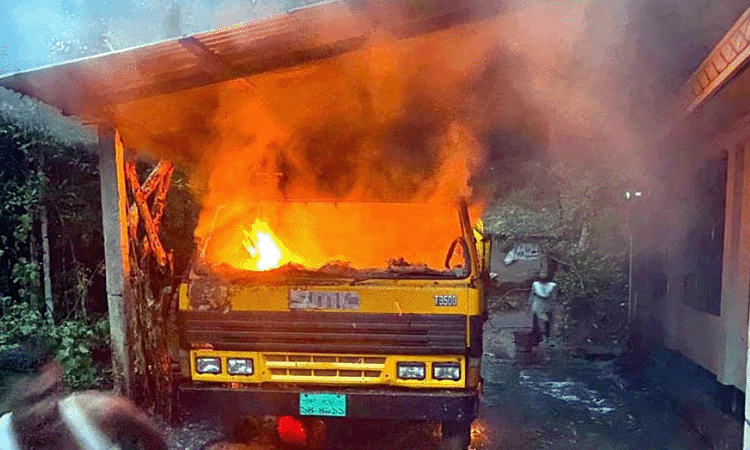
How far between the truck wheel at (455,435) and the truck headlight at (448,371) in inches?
19.5

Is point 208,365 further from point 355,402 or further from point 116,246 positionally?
point 116,246

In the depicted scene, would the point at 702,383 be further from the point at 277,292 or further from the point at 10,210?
the point at 10,210

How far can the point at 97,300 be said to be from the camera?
29.2 feet

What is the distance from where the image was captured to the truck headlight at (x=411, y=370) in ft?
15.8

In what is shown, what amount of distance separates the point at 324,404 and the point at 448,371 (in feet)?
3.27

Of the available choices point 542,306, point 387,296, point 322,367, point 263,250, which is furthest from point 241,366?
point 542,306

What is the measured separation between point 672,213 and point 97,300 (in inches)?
348

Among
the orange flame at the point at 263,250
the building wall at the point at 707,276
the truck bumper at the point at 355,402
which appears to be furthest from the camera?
the building wall at the point at 707,276

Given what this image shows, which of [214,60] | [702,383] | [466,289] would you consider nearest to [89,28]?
[214,60]

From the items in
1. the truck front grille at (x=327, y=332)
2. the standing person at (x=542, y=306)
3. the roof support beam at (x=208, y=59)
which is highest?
the roof support beam at (x=208, y=59)

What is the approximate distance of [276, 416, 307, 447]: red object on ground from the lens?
18.0 ft

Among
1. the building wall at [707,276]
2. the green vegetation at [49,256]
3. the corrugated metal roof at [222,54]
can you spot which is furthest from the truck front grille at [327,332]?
the building wall at [707,276]

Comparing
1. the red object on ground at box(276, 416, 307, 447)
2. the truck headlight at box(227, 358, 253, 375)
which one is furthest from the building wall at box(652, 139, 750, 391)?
the truck headlight at box(227, 358, 253, 375)

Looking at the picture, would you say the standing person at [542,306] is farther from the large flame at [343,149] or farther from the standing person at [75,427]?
the standing person at [75,427]
